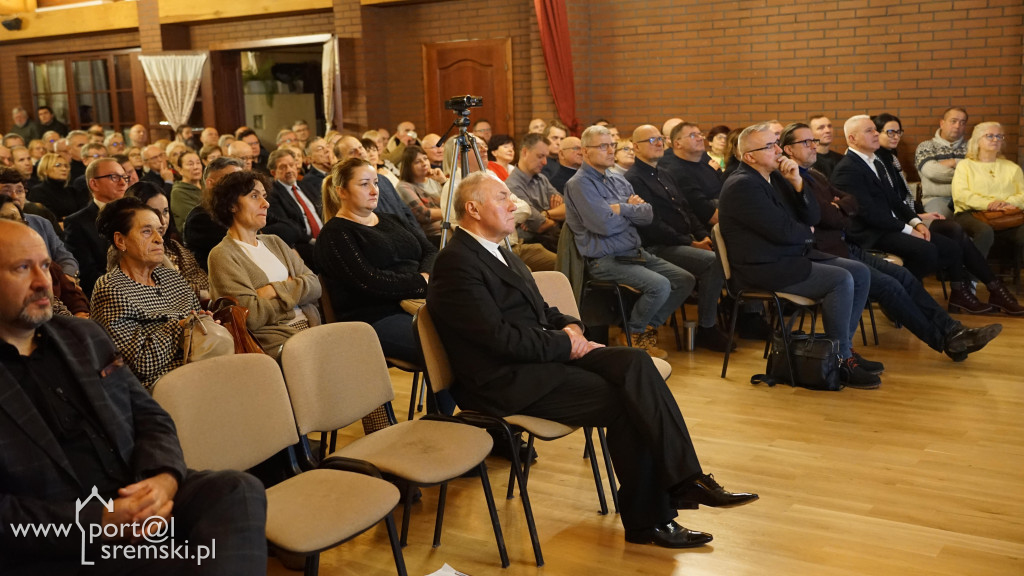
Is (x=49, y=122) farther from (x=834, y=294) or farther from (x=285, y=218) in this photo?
(x=834, y=294)

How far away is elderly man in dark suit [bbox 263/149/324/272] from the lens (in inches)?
197

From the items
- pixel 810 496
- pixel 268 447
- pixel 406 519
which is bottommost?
pixel 810 496

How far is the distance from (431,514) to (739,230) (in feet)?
7.32

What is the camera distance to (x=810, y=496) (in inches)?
129

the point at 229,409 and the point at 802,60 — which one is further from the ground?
the point at 802,60

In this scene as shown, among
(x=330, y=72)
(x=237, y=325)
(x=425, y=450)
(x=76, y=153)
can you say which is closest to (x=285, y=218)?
(x=237, y=325)

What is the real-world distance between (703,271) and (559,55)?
4031 mm

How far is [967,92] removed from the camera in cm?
746

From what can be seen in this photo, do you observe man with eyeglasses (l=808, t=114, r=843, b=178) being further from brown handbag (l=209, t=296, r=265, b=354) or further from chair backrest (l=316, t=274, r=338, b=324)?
brown handbag (l=209, t=296, r=265, b=354)

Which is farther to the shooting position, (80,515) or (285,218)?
(285,218)

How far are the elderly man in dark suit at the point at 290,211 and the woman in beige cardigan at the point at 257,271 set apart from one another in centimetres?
113

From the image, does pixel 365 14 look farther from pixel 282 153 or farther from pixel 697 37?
pixel 282 153

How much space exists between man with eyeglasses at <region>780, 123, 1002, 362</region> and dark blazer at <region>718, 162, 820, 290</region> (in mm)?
338

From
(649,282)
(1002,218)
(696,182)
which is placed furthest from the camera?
(1002,218)
